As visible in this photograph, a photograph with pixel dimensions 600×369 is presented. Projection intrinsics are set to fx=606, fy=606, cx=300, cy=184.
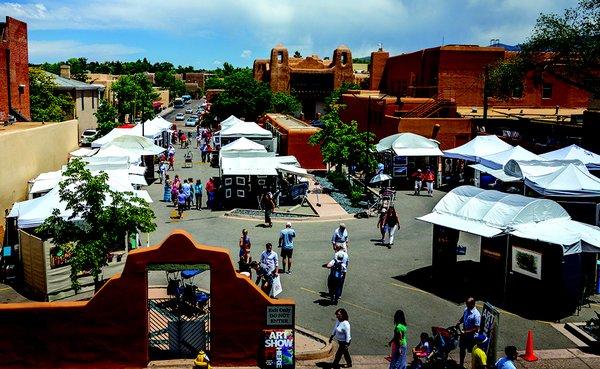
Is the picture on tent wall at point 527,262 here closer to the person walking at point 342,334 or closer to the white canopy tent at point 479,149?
the person walking at point 342,334

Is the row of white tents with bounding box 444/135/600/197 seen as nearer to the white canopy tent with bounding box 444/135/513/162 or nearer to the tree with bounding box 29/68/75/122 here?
the white canopy tent with bounding box 444/135/513/162

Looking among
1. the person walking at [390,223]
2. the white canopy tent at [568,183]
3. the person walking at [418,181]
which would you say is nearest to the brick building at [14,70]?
the person walking at [418,181]

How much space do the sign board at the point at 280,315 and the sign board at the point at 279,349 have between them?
Answer: 16 centimetres

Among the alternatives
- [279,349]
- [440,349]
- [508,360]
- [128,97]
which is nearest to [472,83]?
[440,349]

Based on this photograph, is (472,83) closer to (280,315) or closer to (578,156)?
(578,156)

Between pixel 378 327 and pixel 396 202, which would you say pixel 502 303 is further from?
pixel 396 202

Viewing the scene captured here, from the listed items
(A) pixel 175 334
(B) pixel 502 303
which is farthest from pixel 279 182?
(A) pixel 175 334

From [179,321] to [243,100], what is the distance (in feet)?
172

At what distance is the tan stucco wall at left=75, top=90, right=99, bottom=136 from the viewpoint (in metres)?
62.9

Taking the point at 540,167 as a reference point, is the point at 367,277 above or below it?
below

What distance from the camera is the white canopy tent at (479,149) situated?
107 feet

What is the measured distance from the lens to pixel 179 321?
1288 cm

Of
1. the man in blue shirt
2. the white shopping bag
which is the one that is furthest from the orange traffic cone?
the man in blue shirt

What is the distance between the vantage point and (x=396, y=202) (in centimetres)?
3055
